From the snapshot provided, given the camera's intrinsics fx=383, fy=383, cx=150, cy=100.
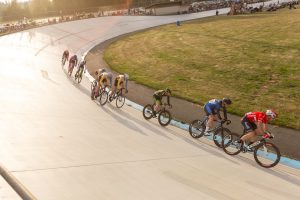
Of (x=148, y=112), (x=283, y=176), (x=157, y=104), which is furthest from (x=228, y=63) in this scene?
(x=283, y=176)

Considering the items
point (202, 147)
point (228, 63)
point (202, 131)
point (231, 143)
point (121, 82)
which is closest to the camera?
point (231, 143)

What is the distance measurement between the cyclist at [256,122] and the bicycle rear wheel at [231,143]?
0.52 metres

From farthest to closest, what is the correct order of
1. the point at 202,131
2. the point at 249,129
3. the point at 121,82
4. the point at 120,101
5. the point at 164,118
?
1. the point at 120,101
2. the point at 121,82
3. the point at 164,118
4. the point at 202,131
5. the point at 249,129

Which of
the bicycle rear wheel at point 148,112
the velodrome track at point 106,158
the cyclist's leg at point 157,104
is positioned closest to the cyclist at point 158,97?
the cyclist's leg at point 157,104

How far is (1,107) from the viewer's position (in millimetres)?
14156

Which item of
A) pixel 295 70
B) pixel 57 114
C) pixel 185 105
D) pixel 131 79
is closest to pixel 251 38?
pixel 295 70

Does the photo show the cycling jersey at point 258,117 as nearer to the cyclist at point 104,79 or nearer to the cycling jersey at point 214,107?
the cycling jersey at point 214,107

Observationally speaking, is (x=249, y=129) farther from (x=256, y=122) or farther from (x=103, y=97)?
(x=103, y=97)

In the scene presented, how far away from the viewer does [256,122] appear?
11375 millimetres

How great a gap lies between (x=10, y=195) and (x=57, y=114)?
27.3 ft

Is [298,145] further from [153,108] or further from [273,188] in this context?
[153,108]

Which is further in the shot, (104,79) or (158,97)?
(104,79)

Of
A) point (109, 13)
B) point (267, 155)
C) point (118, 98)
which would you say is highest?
point (109, 13)

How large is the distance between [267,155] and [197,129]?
304 cm
